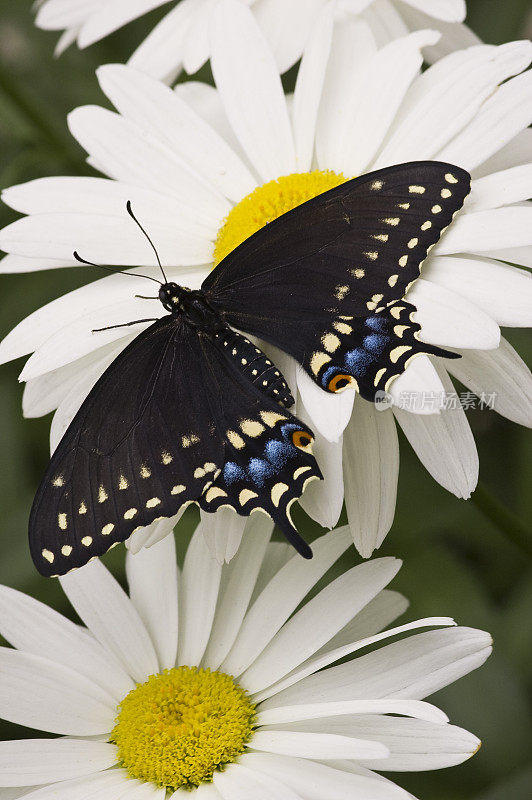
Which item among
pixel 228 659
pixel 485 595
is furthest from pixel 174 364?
pixel 485 595

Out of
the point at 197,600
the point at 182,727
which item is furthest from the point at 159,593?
the point at 182,727

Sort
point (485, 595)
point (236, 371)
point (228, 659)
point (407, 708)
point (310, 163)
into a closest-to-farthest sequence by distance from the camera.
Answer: point (407, 708) → point (236, 371) → point (228, 659) → point (310, 163) → point (485, 595)

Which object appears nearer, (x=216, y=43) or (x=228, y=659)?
(x=228, y=659)

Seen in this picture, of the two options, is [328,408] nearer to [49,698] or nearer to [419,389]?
[419,389]

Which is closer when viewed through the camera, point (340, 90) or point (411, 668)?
point (411, 668)

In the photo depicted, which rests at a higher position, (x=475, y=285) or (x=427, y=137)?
(x=427, y=137)

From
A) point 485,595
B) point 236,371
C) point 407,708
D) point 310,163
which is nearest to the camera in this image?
point 407,708

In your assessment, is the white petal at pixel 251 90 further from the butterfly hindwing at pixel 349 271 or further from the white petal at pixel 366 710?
the white petal at pixel 366 710

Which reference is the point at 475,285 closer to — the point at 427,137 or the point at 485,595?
the point at 427,137
